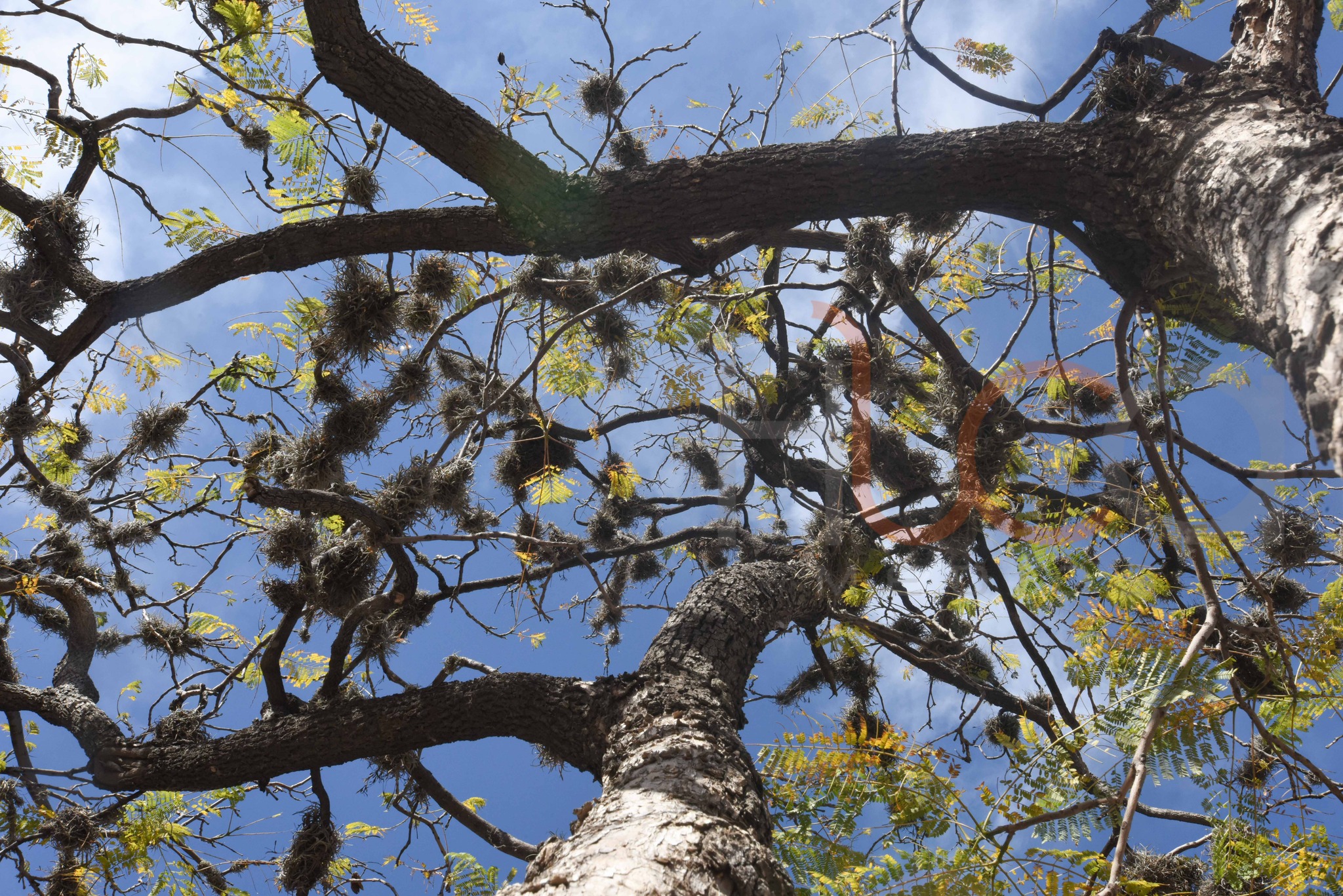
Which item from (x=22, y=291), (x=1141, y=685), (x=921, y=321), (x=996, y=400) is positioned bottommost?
(x=1141, y=685)

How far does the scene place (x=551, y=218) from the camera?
9.09ft

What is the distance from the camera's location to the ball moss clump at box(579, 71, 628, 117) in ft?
13.4

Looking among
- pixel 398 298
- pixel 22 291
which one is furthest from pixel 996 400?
pixel 22 291

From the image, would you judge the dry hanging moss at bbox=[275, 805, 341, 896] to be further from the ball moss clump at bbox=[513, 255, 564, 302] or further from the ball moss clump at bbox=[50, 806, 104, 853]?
the ball moss clump at bbox=[513, 255, 564, 302]

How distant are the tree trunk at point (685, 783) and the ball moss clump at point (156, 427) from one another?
8.98 feet

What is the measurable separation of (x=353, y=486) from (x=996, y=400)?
9.40 feet

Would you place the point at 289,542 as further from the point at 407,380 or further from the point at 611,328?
the point at 611,328

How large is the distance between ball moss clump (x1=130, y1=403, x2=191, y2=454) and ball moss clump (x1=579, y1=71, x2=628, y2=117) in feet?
8.61

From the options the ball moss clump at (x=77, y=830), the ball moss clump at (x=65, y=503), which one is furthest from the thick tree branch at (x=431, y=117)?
the ball moss clump at (x=77, y=830)

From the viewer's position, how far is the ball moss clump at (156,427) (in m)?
3.82

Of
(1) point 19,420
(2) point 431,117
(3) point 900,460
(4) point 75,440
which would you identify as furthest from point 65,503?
(3) point 900,460

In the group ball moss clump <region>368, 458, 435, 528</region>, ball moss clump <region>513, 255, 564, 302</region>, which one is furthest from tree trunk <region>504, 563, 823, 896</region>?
ball moss clump <region>513, 255, 564, 302</region>

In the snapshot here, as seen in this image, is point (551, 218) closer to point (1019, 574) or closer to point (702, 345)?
point (702, 345)

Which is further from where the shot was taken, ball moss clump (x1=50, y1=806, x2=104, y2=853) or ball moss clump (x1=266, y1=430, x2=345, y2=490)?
ball moss clump (x1=50, y1=806, x2=104, y2=853)
